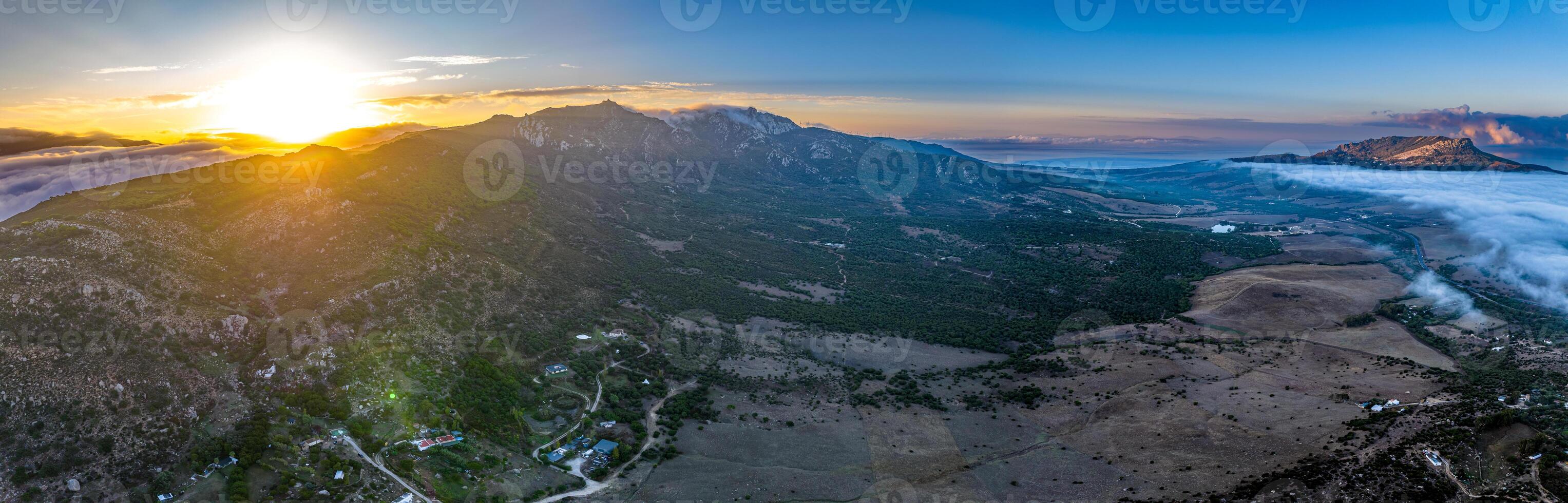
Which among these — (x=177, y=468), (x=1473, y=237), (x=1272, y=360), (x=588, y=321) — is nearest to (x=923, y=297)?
(x=1272, y=360)

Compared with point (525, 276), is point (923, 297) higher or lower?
lower

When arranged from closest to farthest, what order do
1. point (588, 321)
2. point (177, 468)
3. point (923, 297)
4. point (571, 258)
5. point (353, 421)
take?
1. point (177, 468)
2. point (353, 421)
3. point (588, 321)
4. point (571, 258)
5. point (923, 297)

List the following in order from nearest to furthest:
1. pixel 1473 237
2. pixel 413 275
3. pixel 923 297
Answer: pixel 413 275, pixel 923 297, pixel 1473 237

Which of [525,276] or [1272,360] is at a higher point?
[525,276]

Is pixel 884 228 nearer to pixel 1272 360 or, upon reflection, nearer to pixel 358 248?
pixel 1272 360

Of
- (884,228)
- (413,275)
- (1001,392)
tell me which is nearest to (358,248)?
(413,275)

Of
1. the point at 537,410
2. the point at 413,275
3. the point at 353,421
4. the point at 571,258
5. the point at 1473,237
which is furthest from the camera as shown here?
the point at 1473,237

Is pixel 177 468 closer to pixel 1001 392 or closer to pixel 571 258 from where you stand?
pixel 571 258

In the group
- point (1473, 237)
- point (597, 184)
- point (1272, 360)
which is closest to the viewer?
point (1272, 360)

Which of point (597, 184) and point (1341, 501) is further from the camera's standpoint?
point (597, 184)

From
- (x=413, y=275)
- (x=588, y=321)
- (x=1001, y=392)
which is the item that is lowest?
(x=1001, y=392)
